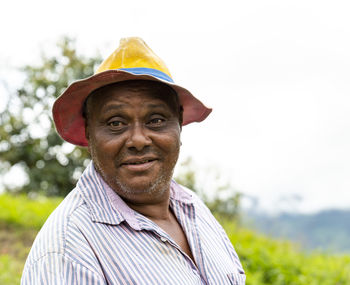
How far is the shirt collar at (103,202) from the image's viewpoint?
1914mm

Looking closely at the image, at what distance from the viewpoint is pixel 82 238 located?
175cm

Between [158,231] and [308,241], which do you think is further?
[308,241]

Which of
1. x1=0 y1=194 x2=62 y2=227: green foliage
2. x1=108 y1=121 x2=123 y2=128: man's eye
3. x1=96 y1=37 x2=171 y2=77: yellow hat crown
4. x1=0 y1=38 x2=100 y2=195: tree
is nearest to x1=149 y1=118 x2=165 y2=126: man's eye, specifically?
Result: x1=108 y1=121 x2=123 y2=128: man's eye

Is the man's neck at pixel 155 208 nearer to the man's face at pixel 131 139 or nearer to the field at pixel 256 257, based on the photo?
the man's face at pixel 131 139

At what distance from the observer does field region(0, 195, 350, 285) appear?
5.30m

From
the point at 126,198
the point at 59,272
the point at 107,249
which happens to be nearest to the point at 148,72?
the point at 126,198

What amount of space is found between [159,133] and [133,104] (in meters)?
0.17

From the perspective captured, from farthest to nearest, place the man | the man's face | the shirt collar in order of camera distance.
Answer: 1. the man's face
2. the shirt collar
3. the man

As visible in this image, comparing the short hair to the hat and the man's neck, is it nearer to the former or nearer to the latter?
the hat

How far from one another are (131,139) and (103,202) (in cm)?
29

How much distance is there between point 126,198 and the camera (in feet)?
6.97

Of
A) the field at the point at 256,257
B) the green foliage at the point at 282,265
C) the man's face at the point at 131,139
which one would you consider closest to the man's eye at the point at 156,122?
the man's face at the point at 131,139

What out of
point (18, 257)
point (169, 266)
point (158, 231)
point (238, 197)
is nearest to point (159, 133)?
point (158, 231)

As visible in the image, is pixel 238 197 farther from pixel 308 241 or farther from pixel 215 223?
pixel 215 223
